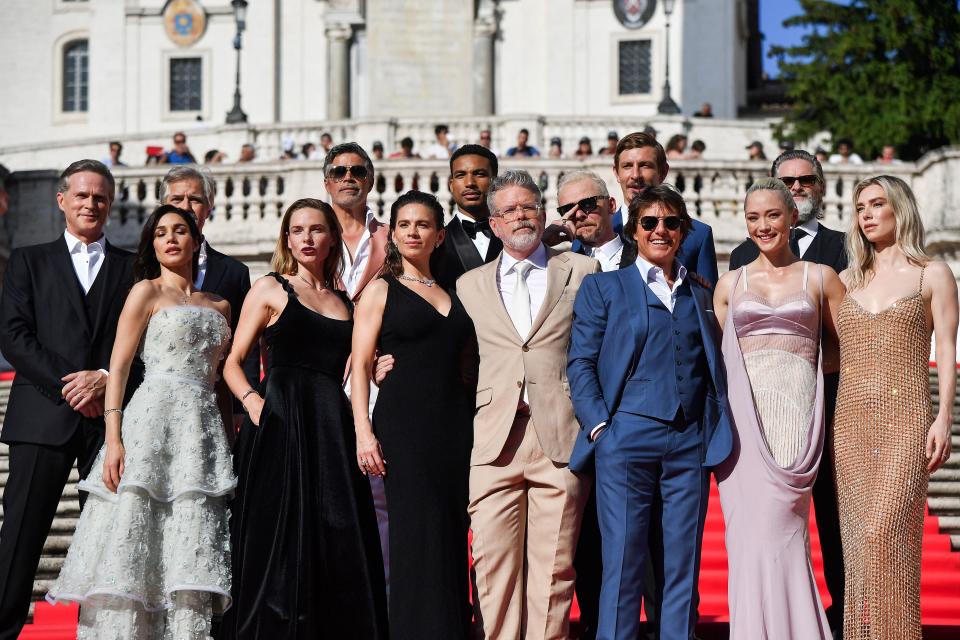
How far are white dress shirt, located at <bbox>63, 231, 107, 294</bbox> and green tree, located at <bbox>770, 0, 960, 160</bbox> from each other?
75.1 feet

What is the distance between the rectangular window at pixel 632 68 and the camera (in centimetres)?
3947

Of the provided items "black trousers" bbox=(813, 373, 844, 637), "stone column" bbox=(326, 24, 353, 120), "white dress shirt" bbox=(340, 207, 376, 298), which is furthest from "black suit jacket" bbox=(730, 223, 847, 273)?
"stone column" bbox=(326, 24, 353, 120)

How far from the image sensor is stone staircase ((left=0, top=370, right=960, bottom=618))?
9586 mm

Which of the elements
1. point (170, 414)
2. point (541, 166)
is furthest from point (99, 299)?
point (541, 166)

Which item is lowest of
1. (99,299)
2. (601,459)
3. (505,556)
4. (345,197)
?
(505,556)

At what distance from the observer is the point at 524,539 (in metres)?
7.25

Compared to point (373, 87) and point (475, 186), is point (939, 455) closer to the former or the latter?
point (475, 186)

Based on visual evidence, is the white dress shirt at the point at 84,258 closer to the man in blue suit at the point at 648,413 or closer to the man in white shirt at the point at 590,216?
the man in white shirt at the point at 590,216

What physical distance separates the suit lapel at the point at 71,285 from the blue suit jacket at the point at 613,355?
2.55m

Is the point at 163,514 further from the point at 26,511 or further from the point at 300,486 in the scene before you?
the point at 26,511

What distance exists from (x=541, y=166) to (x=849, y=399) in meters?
12.2

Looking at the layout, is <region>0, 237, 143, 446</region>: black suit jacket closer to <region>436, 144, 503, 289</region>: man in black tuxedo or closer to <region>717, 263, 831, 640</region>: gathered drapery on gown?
<region>436, 144, 503, 289</region>: man in black tuxedo

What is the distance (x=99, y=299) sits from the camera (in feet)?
25.8

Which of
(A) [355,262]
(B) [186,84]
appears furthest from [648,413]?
(B) [186,84]
